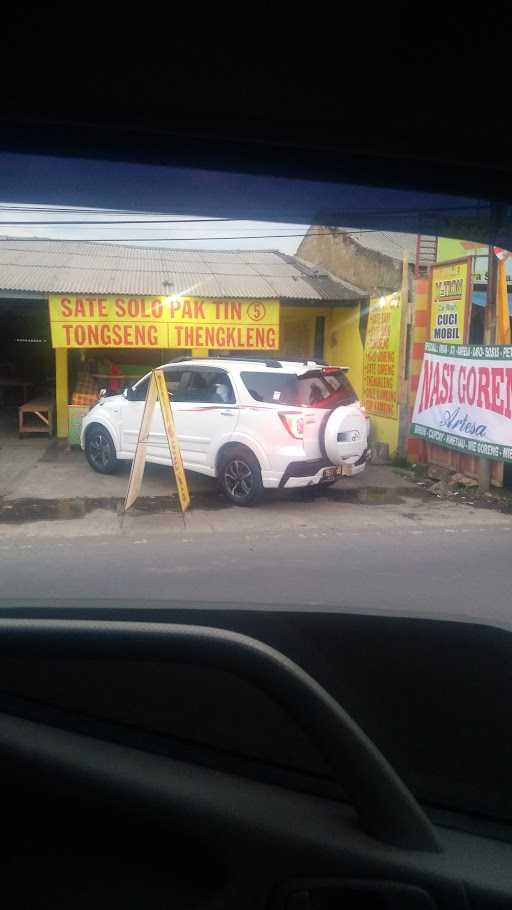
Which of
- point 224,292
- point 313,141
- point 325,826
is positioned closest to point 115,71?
point 313,141

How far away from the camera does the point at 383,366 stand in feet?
35.6

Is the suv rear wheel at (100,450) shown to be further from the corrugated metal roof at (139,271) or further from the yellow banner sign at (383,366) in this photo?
the yellow banner sign at (383,366)

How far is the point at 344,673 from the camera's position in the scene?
2.35 m

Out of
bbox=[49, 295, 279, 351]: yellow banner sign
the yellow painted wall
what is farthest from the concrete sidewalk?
bbox=[49, 295, 279, 351]: yellow banner sign

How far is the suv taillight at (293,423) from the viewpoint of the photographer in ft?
27.5

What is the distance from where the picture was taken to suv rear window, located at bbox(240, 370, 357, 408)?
841cm

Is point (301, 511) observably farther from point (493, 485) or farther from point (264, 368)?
point (493, 485)

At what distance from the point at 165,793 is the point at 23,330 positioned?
9.89m

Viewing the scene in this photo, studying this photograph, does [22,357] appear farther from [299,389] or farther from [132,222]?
[132,222]

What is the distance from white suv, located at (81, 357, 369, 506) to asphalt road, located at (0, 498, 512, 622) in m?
0.48

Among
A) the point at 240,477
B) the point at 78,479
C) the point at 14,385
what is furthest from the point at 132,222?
the point at 14,385

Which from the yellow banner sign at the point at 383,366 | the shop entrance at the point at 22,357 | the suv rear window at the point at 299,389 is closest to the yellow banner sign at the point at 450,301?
the yellow banner sign at the point at 383,366

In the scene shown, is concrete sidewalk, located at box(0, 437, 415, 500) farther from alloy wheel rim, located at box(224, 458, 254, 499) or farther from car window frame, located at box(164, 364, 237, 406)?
car window frame, located at box(164, 364, 237, 406)

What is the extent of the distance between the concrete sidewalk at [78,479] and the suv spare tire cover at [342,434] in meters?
0.78
